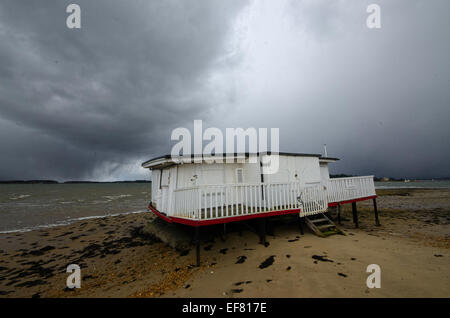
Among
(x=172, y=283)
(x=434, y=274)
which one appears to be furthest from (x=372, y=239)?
(x=172, y=283)

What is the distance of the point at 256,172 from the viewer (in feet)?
36.2

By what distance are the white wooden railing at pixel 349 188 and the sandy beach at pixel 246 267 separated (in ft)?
8.84

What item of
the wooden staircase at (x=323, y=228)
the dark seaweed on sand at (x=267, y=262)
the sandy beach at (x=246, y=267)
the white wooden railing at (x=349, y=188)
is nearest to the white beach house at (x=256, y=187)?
the white wooden railing at (x=349, y=188)

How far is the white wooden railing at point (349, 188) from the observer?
1110 cm

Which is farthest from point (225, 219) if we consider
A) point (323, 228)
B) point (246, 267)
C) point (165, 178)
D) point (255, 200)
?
point (165, 178)

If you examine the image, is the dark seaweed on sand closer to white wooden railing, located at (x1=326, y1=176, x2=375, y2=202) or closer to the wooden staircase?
the wooden staircase

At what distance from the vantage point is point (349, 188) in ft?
38.5

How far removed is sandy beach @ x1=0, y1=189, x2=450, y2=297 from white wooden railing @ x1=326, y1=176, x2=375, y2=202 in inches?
106

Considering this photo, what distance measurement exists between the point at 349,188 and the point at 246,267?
9.38 m

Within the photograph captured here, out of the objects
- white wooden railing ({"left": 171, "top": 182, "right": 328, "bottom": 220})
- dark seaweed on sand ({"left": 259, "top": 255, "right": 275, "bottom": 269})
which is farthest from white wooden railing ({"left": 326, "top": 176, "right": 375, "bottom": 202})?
dark seaweed on sand ({"left": 259, "top": 255, "right": 275, "bottom": 269})

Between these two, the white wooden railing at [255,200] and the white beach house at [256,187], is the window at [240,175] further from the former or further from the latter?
the white wooden railing at [255,200]

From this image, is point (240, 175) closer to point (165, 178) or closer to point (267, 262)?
point (165, 178)

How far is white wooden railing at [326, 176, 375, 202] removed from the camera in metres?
11.1
